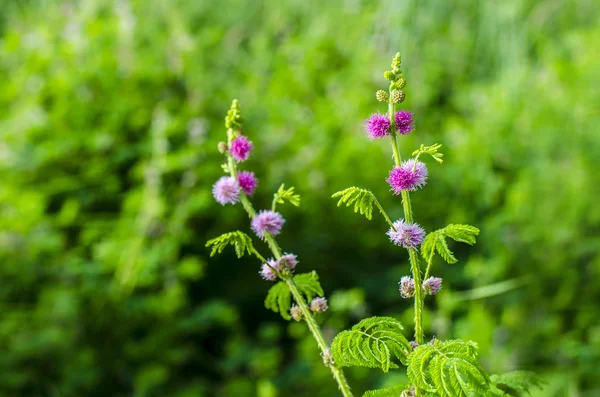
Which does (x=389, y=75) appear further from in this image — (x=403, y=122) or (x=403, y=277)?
(x=403, y=277)

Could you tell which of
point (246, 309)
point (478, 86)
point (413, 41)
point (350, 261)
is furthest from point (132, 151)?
point (478, 86)

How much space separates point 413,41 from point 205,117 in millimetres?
1756

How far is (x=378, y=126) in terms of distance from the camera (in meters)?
0.93

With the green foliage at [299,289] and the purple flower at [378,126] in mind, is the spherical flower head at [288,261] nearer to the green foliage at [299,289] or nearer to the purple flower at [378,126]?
the green foliage at [299,289]

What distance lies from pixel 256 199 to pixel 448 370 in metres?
2.90

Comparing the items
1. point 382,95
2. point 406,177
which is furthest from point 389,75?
point 406,177

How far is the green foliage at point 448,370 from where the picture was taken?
0.88 metres

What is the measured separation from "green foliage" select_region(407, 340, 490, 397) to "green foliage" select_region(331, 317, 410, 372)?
0.13 feet

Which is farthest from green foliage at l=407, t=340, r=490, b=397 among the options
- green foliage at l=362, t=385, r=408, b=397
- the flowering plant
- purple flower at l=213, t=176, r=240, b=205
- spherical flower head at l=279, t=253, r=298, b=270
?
purple flower at l=213, t=176, r=240, b=205

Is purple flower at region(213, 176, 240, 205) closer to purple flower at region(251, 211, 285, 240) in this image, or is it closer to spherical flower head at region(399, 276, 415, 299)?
purple flower at region(251, 211, 285, 240)

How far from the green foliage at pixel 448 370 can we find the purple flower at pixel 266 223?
26cm

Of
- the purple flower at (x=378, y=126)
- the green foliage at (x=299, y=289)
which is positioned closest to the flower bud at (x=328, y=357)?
the green foliage at (x=299, y=289)

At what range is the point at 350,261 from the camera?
3.97 meters

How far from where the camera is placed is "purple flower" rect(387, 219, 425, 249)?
3.03ft
